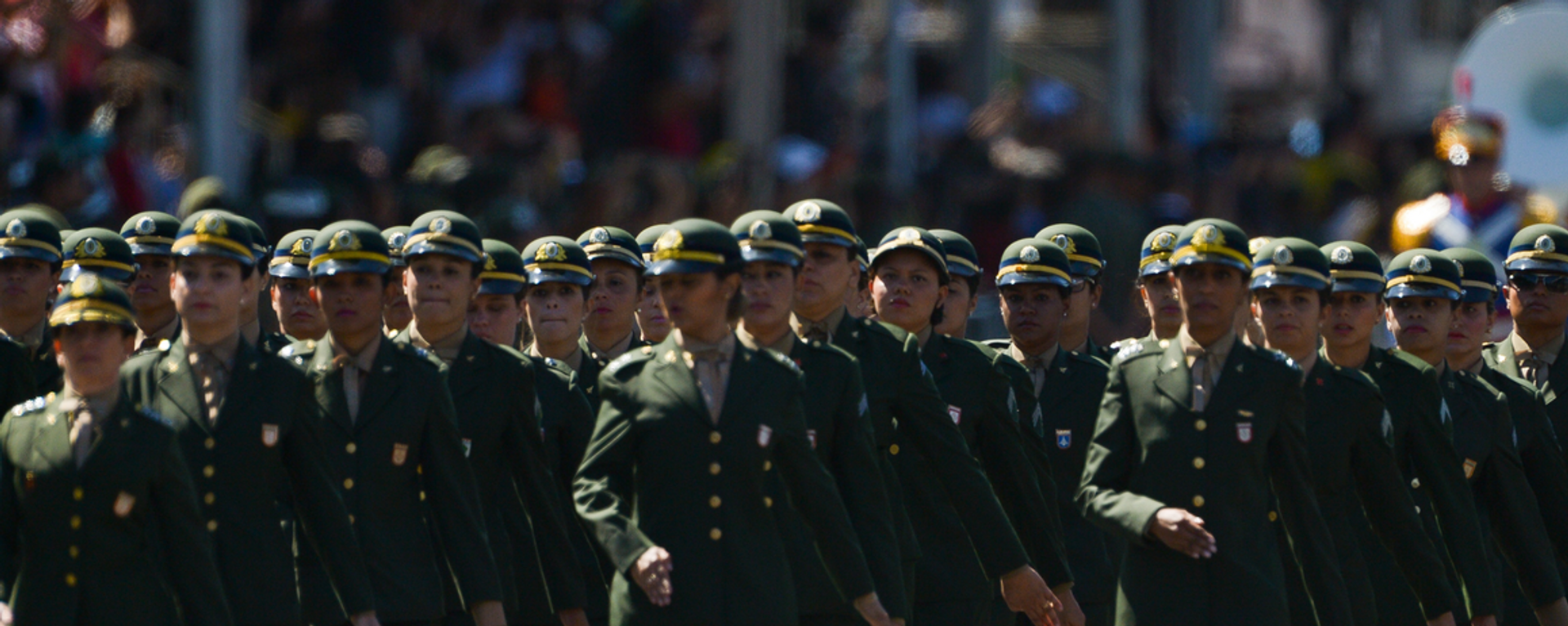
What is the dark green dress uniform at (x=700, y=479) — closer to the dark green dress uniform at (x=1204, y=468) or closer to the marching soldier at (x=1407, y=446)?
the dark green dress uniform at (x=1204, y=468)

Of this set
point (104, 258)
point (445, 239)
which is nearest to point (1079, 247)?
point (445, 239)

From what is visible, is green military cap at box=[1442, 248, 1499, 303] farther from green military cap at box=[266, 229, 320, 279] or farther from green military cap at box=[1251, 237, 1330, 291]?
green military cap at box=[266, 229, 320, 279]

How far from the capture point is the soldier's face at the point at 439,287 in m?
8.56

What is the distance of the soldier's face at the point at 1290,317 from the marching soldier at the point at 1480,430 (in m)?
0.85

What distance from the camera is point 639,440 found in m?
7.07

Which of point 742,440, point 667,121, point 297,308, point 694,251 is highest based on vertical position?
point 667,121

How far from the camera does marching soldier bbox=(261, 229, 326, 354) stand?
370 inches

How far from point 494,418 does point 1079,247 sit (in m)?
3.33

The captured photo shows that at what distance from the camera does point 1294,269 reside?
27.0ft

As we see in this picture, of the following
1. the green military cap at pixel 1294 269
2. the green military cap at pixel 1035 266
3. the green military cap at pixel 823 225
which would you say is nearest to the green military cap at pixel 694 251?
the green military cap at pixel 823 225

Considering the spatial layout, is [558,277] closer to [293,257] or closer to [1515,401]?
[293,257]

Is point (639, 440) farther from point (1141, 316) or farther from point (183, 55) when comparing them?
point (183, 55)

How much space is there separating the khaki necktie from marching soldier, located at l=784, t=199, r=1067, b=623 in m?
2.54

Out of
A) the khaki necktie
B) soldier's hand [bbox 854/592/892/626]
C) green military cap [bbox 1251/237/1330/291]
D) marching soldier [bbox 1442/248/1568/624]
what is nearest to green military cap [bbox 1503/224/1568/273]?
marching soldier [bbox 1442/248/1568/624]
